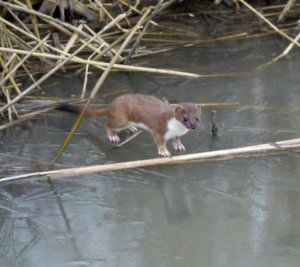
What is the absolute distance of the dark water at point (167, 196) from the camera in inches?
159

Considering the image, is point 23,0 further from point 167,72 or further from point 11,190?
point 11,190

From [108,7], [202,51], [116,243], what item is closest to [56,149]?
[116,243]

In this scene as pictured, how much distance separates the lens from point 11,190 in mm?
4891

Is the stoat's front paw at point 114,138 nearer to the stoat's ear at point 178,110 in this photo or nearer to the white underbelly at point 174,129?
the white underbelly at point 174,129

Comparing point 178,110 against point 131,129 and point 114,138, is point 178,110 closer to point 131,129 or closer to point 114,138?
point 114,138

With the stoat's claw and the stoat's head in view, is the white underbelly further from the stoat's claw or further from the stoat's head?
the stoat's claw

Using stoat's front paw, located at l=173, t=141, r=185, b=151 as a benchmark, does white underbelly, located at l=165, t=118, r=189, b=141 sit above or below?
above

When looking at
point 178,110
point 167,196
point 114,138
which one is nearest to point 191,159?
point 167,196

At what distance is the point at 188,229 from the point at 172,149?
1.45 m

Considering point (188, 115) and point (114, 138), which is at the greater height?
point (188, 115)

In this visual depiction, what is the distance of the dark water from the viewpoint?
4039 millimetres

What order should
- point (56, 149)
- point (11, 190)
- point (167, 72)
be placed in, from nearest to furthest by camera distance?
point (11, 190)
point (56, 149)
point (167, 72)

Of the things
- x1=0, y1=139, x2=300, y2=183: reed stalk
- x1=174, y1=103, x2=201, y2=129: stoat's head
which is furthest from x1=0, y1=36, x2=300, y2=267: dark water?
x1=174, y1=103, x2=201, y2=129: stoat's head

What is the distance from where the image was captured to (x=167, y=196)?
4.76 m
